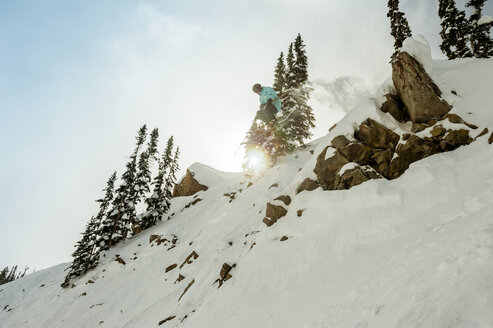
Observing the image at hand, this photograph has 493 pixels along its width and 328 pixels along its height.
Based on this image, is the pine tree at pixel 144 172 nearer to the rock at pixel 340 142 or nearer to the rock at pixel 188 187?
the rock at pixel 188 187

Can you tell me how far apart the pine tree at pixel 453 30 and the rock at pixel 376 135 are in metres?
22.4

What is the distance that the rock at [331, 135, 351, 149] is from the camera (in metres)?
11.1

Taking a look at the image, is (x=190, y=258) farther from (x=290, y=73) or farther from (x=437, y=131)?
(x=290, y=73)

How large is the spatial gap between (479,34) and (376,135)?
953 inches

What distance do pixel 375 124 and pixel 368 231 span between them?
5.59 meters

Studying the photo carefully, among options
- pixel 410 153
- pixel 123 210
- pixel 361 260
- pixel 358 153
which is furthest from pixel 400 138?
pixel 123 210

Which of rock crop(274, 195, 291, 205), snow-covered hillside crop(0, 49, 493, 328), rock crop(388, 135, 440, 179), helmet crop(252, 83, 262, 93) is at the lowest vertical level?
snow-covered hillside crop(0, 49, 493, 328)

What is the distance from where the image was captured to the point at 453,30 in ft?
83.8

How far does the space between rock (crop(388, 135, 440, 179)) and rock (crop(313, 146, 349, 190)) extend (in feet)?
6.04

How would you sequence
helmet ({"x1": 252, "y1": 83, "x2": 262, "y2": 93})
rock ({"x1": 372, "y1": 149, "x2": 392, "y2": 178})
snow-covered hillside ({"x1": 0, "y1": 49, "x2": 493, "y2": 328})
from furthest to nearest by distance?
1. helmet ({"x1": 252, "y1": 83, "x2": 262, "y2": 93})
2. rock ({"x1": 372, "y1": 149, "x2": 392, "y2": 178})
3. snow-covered hillside ({"x1": 0, "y1": 49, "x2": 493, "y2": 328})

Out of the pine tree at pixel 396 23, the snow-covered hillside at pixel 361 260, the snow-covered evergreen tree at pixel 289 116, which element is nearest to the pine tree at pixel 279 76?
the snow-covered evergreen tree at pixel 289 116

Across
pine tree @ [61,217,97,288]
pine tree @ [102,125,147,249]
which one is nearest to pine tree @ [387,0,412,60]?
pine tree @ [102,125,147,249]

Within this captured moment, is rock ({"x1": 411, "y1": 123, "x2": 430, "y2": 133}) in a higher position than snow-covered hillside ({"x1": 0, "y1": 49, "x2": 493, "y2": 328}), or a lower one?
higher

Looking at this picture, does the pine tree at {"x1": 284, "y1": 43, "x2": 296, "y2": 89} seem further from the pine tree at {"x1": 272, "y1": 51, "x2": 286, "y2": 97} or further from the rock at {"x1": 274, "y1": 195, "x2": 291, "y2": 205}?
the rock at {"x1": 274, "y1": 195, "x2": 291, "y2": 205}
